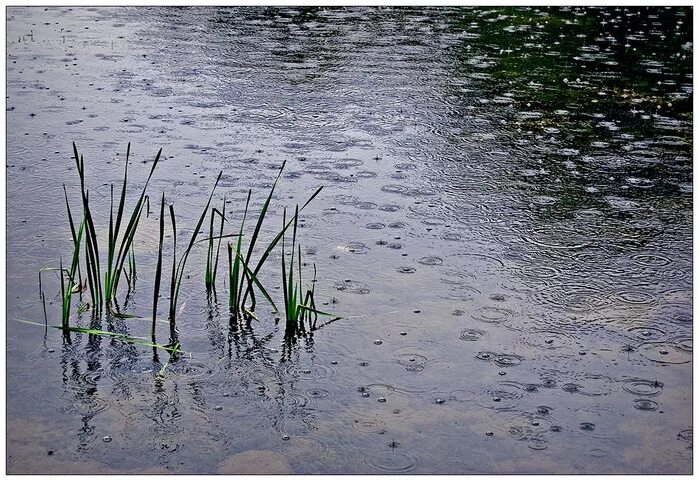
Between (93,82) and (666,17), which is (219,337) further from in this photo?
(666,17)

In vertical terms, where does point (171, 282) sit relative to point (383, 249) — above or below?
above

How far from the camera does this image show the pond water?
4012 mm

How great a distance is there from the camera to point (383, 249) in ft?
19.0

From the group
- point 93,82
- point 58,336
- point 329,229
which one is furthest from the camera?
point 93,82

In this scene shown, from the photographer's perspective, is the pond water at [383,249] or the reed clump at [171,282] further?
the reed clump at [171,282]

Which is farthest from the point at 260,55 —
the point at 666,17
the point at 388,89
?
the point at 666,17

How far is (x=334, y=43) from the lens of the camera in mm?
11078

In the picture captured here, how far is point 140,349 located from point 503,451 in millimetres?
1759

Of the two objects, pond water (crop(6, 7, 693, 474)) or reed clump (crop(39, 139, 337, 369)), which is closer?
pond water (crop(6, 7, 693, 474))

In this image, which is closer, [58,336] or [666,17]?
[58,336]

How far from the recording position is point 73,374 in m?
4.38

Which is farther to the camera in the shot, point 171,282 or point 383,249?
point 383,249

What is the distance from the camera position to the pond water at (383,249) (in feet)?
13.2

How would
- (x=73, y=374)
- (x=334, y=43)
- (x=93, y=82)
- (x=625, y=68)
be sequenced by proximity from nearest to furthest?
(x=73, y=374), (x=93, y=82), (x=625, y=68), (x=334, y=43)
